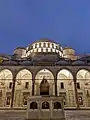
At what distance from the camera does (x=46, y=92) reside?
25.3m

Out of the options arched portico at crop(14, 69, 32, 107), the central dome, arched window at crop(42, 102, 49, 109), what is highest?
the central dome

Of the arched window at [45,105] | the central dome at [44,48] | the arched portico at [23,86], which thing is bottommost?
the arched window at [45,105]

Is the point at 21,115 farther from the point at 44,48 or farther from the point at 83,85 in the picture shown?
the point at 44,48

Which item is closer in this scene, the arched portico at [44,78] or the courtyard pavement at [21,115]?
the courtyard pavement at [21,115]

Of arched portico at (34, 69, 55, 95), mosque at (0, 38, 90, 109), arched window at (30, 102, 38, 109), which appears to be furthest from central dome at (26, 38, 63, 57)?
arched window at (30, 102, 38, 109)

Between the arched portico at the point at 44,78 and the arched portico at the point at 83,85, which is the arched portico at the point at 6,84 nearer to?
the arched portico at the point at 44,78

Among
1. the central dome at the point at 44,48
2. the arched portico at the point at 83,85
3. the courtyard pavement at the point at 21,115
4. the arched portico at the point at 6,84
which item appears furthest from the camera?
the central dome at the point at 44,48

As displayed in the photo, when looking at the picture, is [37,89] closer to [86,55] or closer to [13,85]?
[13,85]

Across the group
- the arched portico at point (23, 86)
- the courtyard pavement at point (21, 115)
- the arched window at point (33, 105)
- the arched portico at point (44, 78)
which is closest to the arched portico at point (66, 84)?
the arched portico at point (44, 78)

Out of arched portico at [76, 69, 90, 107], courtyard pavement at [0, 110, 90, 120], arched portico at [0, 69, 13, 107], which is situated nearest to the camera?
courtyard pavement at [0, 110, 90, 120]

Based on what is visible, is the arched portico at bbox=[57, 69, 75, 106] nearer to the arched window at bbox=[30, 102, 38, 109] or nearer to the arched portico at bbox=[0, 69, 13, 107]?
the arched portico at bbox=[0, 69, 13, 107]

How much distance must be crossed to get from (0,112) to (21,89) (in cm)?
844

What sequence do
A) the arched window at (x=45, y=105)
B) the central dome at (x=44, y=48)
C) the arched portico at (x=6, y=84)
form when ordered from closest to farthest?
1. the arched window at (x=45, y=105)
2. the arched portico at (x=6, y=84)
3. the central dome at (x=44, y=48)

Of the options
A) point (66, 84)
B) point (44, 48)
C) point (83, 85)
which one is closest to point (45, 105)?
point (66, 84)
